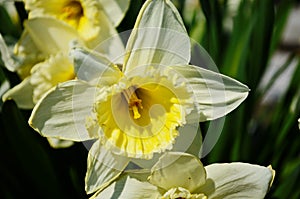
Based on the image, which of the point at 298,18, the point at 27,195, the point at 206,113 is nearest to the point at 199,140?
the point at 206,113

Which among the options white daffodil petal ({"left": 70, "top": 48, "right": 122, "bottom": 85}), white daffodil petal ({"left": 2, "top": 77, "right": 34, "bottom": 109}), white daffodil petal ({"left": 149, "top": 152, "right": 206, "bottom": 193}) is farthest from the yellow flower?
white daffodil petal ({"left": 149, "top": 152, "right": 206, "bottom": 193})

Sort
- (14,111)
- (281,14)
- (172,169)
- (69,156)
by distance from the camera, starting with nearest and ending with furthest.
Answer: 1. (172,169)
2. (14,111)
3. (69,156)
4. (281,14)

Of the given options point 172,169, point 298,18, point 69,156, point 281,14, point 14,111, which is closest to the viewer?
point 172,169

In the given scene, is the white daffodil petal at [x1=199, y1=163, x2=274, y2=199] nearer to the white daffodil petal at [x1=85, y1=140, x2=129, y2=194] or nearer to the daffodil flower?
the daffodil flower

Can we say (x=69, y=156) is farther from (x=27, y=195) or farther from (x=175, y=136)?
(x=175, y=136)

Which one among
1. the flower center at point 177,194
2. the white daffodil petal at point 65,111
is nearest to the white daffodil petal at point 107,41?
the white daffodil petal at point 65,111

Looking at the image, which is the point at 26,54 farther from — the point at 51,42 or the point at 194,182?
the point at 194,182

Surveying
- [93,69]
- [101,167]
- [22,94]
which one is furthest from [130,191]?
[22,94]
